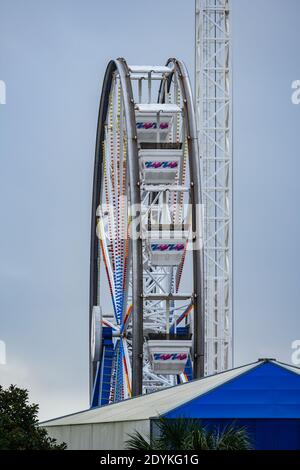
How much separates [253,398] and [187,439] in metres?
7.23

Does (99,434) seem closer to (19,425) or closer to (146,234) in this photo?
(19,425)

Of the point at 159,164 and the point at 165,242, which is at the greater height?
the point at 159,164

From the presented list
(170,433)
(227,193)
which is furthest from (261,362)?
(227,193)

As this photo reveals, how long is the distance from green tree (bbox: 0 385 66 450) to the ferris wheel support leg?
681 inches

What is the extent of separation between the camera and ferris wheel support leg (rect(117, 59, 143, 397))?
67375 mm

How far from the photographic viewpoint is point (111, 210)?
7700cm

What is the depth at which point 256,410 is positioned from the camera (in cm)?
4428

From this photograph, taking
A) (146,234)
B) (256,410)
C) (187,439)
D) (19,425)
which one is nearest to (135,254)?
(146,234)

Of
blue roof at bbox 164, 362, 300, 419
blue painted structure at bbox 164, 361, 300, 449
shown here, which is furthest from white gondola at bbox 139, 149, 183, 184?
blue painted structure at bbox 164, 361, 300, 449

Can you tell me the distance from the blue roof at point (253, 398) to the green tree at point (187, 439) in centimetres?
365

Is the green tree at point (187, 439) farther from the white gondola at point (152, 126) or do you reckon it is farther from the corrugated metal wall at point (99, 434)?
the white gondola at point (152, 126)

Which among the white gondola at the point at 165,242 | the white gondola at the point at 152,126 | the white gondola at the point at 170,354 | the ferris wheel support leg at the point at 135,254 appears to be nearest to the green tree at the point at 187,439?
the ferris wheel support leg at the point at 135,254

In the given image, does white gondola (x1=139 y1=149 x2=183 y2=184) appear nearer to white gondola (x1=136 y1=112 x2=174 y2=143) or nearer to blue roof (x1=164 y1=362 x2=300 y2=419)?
white gondola (x1=136 y1=112 x2=174 y2=143)
